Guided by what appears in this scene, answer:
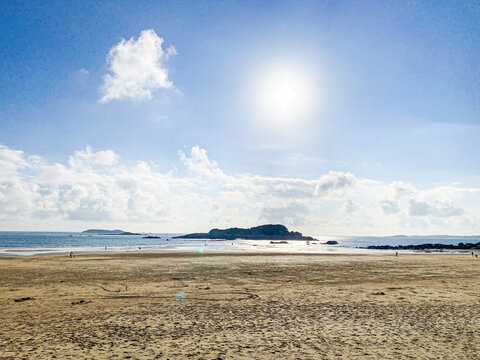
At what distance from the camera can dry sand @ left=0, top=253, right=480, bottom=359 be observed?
9.24m

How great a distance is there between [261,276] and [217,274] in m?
3.95

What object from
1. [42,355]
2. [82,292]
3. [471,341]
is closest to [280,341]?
[471,341]

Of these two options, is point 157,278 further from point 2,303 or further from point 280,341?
point 280,341

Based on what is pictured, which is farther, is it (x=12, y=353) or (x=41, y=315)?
(x=41, y=315)

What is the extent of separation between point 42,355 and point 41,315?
5.33 m

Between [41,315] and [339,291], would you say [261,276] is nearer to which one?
[339,291]

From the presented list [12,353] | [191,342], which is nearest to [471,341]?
[191,342]

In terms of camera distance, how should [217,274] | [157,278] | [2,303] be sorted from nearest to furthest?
[2,303]
[157,278]
[217,274]

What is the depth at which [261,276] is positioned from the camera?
26062 millimetres

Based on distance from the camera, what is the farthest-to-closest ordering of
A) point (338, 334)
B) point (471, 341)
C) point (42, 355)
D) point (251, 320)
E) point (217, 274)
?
point (217, 274)
point (251, 320)
point (338, 334)
point (471, 341)
point (42, 355)

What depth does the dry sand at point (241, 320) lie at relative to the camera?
9238mm

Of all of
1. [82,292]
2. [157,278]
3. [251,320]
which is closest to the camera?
[251,320]

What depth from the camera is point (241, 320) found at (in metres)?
12.5

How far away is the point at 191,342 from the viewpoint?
994 centimetres
